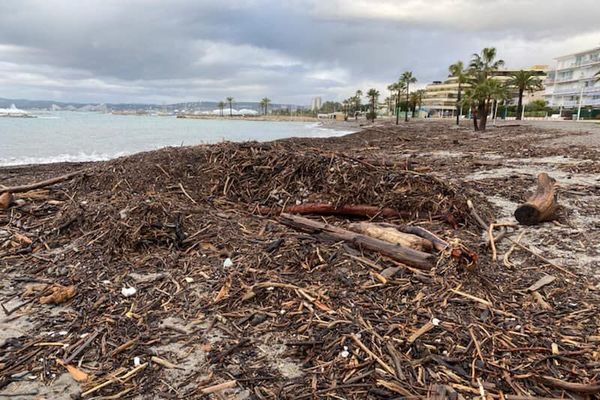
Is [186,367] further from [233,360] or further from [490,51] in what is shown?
[490,51]

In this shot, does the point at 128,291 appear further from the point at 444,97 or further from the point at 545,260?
the point at 444,97

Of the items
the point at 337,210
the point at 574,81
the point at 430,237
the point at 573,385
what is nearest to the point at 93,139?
the point at 337,210

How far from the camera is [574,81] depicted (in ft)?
289

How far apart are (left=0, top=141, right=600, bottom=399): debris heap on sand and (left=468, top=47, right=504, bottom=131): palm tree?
134 feet

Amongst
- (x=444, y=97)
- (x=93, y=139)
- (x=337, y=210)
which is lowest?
(x=93, y=139)

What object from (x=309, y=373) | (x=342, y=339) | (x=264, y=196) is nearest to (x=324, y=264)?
(x=342, y=339)

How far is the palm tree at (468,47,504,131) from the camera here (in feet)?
139

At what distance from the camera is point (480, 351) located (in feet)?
9.55

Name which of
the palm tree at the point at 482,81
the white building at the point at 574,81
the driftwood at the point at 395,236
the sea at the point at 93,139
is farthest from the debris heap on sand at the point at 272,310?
the white building at the point at 574,81

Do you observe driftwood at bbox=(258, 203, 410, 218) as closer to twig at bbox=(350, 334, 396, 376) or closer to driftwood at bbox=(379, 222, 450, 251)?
driftwood at bbox=(379, 222, 450, 251)

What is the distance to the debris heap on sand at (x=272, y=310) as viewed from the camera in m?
2.71

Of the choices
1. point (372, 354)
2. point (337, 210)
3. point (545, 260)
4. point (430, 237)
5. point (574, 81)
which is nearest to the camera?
point (372, 354)

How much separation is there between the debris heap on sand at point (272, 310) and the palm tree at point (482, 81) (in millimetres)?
40943

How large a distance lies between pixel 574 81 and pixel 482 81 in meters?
59.3
